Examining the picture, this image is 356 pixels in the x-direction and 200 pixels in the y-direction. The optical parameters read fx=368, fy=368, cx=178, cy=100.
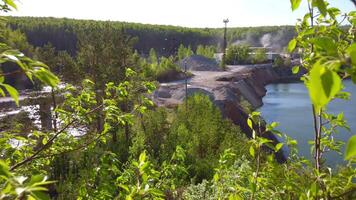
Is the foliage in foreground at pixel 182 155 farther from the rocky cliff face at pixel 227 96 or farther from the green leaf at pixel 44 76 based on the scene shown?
the rocky cliff face at pixel 227 96

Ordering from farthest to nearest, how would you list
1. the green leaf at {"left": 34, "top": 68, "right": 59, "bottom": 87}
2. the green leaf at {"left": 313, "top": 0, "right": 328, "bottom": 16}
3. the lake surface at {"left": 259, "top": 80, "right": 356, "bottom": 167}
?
the lake surface at {"left": 259, "top": 80, "right": 356, "bottom": 167} → the green leaf at {"left": 34, "top": 68, "right": 59, "bottom": 87} → the green leaf at {"left": 313, "top": 0, "right": 328, "bottom": 16}

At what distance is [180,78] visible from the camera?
3459 cm

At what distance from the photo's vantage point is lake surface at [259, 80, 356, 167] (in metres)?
16.4

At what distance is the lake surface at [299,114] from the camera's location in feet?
53.7

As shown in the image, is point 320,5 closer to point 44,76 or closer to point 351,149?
point 351,149

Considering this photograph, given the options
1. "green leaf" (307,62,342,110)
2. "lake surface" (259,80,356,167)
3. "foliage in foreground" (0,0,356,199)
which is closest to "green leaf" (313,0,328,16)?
"foliage in foreground" (0,0,356,199)

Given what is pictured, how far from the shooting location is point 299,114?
23328 millimetres

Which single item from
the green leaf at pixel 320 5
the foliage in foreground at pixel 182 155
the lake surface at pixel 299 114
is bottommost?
the lake surface at pixel 299 114

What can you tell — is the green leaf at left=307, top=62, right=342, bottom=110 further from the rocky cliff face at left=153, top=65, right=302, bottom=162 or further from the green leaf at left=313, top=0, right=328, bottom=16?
the rocky cliff face at left=153, top=65, right=302, bottom=162

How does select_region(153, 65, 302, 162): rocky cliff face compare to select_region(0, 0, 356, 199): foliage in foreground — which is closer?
select_region(0, 0, 356, 199): foliage in foreground

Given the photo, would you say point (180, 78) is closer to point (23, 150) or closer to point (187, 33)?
point (23, 150)

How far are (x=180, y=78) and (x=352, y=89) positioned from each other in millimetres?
15722

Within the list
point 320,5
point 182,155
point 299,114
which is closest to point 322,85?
point 320,5

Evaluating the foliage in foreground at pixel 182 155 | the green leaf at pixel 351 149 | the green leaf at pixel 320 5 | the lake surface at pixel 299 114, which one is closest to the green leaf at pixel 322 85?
the foliage in foreground at pixel 182 155
